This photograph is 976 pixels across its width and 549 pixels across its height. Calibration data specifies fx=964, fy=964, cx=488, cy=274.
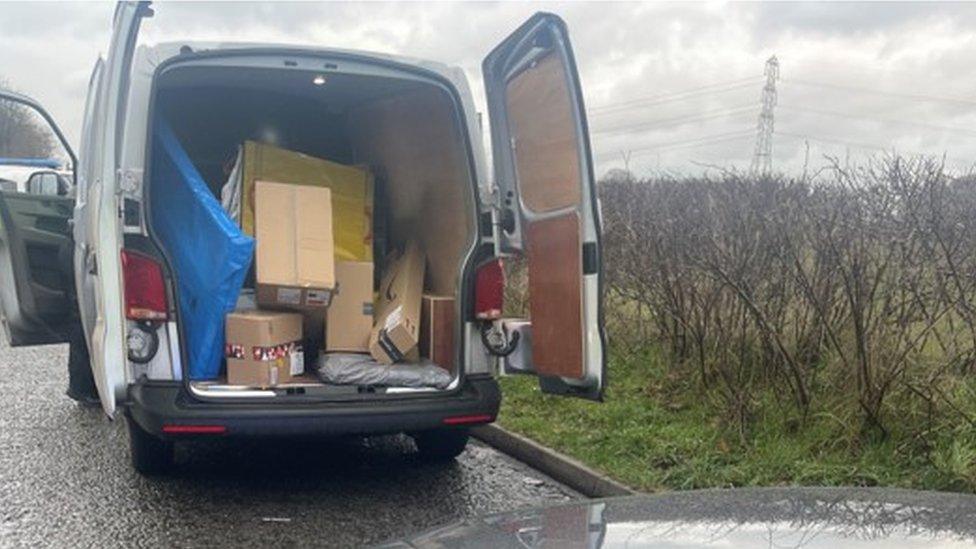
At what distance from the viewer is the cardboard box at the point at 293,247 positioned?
5.07 meters

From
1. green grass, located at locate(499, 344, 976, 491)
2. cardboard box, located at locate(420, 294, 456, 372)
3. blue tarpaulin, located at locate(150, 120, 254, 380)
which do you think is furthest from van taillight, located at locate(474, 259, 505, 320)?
blue tarpaulin, located at locate(150, 120, 254, 380)

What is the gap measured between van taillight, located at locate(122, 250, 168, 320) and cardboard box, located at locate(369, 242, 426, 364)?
4.06ft

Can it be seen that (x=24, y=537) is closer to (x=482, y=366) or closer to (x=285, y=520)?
(x=285, y=520)

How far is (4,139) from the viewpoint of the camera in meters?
18.9

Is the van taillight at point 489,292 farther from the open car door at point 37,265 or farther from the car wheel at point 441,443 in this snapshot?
the open car door at point 37,265

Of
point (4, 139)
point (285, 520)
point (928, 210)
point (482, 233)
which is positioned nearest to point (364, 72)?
point (482, 233)

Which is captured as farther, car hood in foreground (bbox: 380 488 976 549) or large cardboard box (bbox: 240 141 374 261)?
large cardboard box (bbox: 240 141 374 261)

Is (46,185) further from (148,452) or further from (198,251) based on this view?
(148,452)

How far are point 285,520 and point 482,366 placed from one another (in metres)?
1.24

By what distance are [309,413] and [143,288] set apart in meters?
0.95

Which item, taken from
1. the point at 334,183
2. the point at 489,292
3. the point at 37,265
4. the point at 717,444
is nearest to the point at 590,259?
the point at 489,292

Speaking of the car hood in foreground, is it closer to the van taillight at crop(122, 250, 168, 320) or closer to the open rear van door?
the open rear van door

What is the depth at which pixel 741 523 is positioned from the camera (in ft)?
6.93

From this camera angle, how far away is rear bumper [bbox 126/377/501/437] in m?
4.36
